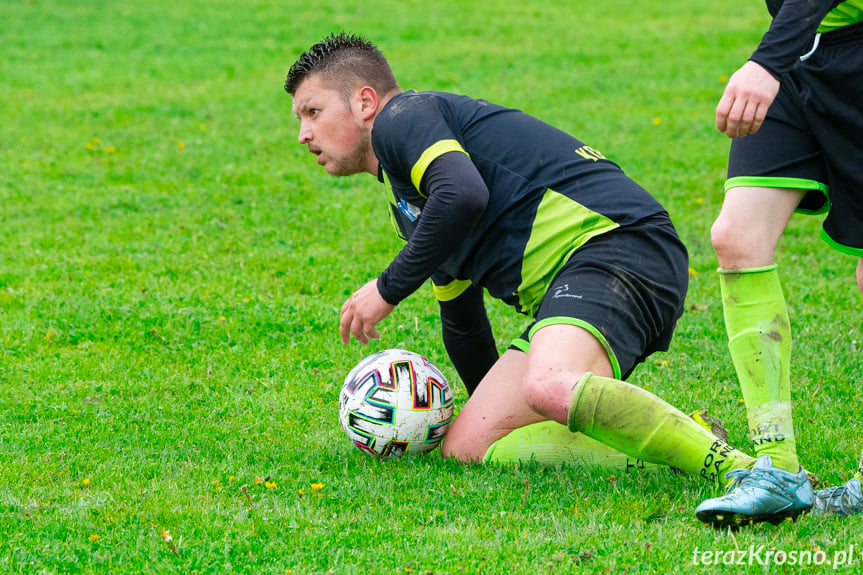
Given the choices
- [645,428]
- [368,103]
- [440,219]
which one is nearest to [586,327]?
[645,428]

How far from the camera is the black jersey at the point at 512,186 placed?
163 inches

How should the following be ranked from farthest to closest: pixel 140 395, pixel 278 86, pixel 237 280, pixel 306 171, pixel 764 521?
1. pixel 278 86
2. pixel 306 171
3. pixel 237 280
4. pixel 140 395
5. pixel 764 521

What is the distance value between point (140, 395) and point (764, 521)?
3.34m

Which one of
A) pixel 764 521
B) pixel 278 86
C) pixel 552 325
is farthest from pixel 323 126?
pixel 278 86

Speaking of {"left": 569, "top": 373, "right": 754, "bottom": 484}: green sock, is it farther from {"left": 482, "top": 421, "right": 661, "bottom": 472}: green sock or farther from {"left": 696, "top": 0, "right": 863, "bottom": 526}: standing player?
{"left": 482, "top": 421, "right": 661, "bottom": 472}: green sock

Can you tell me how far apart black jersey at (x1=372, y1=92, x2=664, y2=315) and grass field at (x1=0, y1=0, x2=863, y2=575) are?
890mm

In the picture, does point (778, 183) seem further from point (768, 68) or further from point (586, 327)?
point (586, 327)

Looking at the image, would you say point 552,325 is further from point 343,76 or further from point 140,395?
point 140,395

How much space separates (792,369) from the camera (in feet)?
18.6

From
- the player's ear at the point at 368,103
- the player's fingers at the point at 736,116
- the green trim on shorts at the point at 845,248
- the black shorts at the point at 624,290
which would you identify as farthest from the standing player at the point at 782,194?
the player's ear at the point at 368,103

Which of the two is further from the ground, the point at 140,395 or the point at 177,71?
the point at 177,71

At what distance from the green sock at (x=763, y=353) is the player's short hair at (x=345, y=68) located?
181 centimetres

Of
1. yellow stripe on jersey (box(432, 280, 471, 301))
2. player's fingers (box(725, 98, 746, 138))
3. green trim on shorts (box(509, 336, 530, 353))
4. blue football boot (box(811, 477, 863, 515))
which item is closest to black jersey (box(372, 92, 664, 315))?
green trim on shorts (box(509, 336, 530, 353))

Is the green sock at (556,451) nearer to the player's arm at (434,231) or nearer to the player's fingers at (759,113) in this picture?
the player's arm at (434,231)
